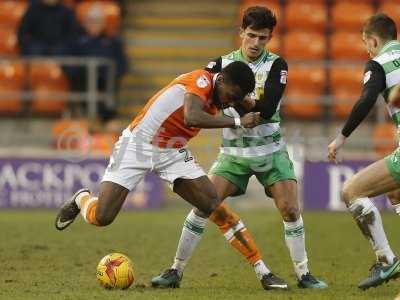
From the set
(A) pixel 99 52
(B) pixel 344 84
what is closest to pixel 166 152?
(A) pixel 99 52

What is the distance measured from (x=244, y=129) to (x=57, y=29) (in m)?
10.2

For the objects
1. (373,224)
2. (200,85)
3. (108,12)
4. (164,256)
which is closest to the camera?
(200,85)

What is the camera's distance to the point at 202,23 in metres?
21.6

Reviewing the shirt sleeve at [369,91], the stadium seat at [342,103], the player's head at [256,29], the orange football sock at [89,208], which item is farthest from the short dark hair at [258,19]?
the stadium seat at [342,103]

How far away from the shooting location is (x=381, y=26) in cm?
938

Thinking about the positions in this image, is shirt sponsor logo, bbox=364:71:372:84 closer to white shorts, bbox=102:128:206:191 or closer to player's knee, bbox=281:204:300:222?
player's knee, bbox=281:204:300:222

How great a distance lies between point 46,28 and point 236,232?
408 inches

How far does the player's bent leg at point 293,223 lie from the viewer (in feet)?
32.0

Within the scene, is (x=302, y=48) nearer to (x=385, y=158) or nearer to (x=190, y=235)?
(x=190, y=235)

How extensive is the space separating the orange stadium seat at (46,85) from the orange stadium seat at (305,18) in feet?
14.7

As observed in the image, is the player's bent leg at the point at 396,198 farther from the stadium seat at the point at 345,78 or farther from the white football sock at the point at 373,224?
the stadium seat at the point at 345,78

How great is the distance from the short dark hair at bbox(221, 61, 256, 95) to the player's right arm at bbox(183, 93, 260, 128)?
24 cm

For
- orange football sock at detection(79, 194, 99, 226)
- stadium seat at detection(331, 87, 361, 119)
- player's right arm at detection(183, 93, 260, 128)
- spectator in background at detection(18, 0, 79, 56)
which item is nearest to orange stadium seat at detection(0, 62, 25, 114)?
spectator in background at detection(18, 0, 79, 56)

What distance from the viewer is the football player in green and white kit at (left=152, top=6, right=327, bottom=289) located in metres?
9.73
